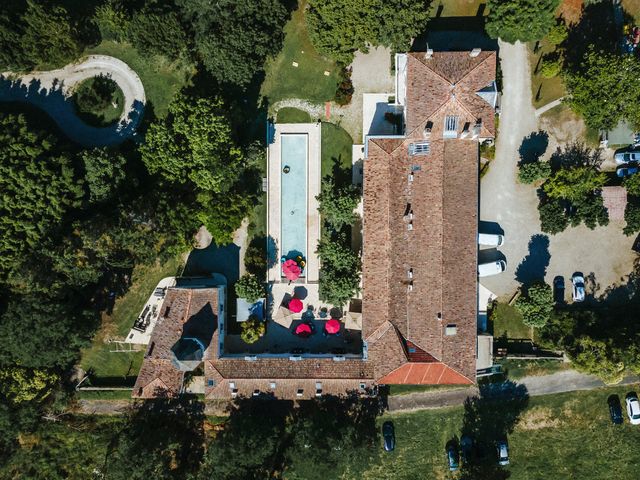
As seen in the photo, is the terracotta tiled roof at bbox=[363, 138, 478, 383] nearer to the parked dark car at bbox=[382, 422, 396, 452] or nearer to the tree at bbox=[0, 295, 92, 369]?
the parked dark car at bbox=[382, 422, 396, 452]

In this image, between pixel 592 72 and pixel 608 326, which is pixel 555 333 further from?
pixel 592 72

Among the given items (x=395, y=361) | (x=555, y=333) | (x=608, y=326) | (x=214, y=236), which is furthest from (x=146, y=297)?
(x=608, y=326)

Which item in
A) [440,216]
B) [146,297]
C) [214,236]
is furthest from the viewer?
[146,297]

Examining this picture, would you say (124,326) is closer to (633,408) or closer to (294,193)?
(294,193)

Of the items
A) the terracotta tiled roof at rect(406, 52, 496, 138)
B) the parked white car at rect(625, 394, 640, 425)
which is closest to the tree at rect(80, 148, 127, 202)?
the terracotta tiled roof at rect(406, 52, 496, 138)

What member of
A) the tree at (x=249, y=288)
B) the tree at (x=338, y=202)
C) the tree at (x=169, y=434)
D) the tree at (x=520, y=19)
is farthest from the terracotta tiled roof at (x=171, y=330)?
the tree at (x=520, y=19)
